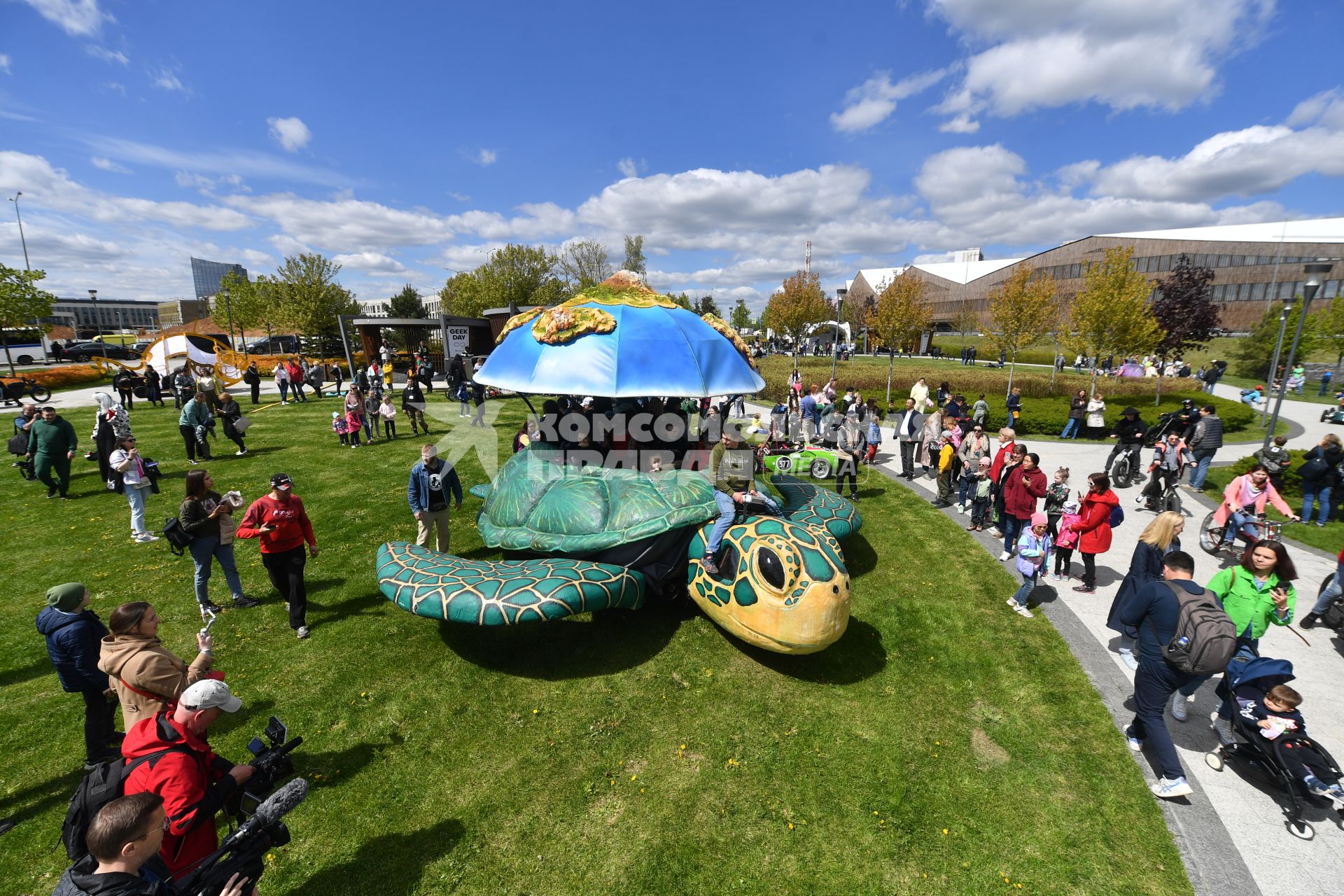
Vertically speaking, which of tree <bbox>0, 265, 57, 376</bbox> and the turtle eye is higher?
tree <bbox>0, 265, 57, 376</bbox>

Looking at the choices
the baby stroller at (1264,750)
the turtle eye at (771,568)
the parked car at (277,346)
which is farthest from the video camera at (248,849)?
the parked car at (277,346)

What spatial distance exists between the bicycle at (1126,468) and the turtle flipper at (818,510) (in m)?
9.24

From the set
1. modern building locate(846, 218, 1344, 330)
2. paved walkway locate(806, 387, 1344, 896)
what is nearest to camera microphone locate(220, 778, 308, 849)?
paved walkway locate(806, 387, 1344, 896)

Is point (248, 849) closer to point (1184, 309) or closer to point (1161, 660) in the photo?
point (1161, 660)

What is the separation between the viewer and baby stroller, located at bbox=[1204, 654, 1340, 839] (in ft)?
15.0

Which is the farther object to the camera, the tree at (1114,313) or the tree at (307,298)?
the tree at (307,298)

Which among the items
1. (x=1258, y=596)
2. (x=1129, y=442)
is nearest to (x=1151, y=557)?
(x=1258, y=596)

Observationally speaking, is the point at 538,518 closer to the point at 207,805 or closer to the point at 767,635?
the point at 767,635

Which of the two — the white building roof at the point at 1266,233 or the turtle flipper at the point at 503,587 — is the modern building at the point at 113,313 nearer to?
the turtle flipper at the point at 503,587

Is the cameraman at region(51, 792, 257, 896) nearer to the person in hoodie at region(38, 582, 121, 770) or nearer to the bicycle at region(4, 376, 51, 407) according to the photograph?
the person in hoodie at region(38, 582, 121, 770)

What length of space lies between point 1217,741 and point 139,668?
32.3 feet

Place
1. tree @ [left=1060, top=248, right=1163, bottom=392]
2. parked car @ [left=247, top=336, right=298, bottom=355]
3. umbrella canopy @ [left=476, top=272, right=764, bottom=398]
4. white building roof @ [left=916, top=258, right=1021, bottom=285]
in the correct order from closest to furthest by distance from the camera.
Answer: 1. umbrella canopy @ [left=476, top=272, right=764, bottom=398]
2. tree @ [left=1060, top=248, right=1163, bottom=392]
3. parked car @ [left=247, top=336, right=298, bottom=355]
4. white building roof @ [left=916, top=258, right=1021, bottom=285]

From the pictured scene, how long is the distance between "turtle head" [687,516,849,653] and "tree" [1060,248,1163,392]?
22619 millimetres

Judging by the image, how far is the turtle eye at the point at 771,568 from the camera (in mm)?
6066
